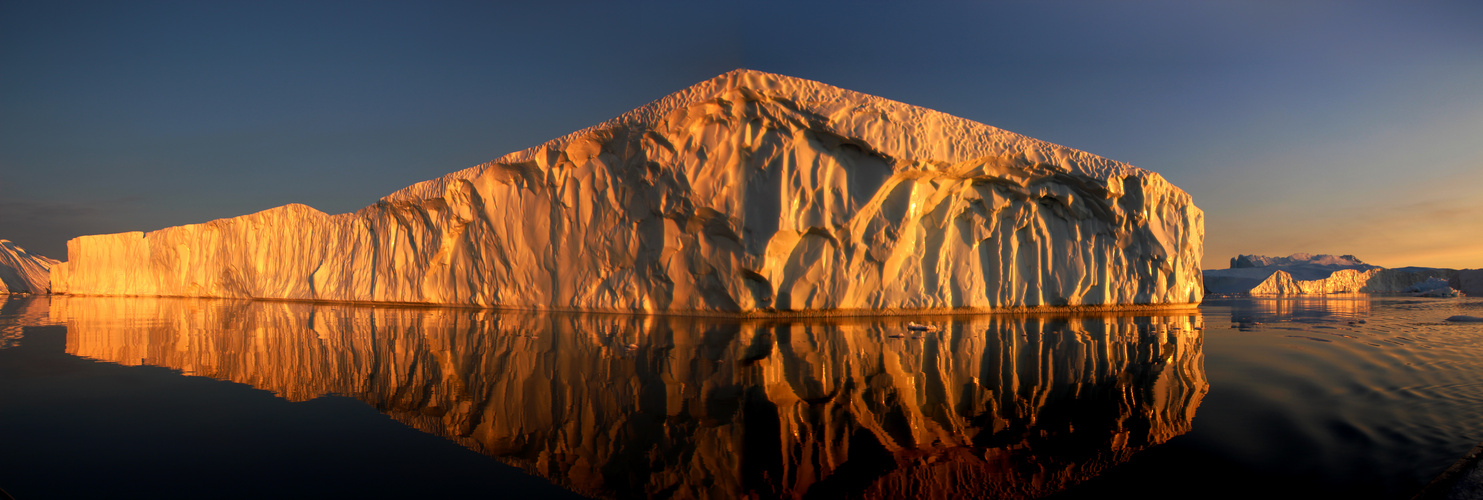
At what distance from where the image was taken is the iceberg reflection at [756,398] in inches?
113

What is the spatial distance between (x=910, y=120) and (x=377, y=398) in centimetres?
1130

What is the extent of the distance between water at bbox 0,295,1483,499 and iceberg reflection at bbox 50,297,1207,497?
0.07 ft

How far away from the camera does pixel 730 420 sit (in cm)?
375

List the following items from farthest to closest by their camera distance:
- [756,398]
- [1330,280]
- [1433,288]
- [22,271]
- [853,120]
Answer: [22,271], [1330,280], [1433,288], [853,120], [756,398]

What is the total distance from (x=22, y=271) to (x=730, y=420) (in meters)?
68.6

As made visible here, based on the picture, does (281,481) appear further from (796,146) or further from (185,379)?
(796,146)

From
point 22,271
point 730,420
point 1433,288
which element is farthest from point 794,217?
point 22,271

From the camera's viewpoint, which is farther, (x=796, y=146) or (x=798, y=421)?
(x=796, y=146)

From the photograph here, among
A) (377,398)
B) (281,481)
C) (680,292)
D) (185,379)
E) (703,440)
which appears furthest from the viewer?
(680,292)

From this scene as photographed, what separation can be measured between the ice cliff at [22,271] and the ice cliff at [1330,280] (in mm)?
78970

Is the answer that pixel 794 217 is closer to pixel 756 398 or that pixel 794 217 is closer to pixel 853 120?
pixel 853 120

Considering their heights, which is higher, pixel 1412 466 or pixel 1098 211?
pixel 1098 211

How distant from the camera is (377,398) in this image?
4.44 metres

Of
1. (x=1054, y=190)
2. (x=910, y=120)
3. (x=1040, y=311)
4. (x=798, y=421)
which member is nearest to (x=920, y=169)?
(x=910, y=120)
